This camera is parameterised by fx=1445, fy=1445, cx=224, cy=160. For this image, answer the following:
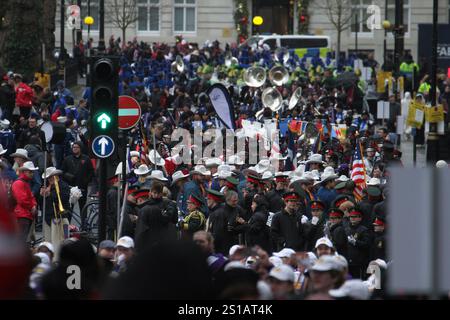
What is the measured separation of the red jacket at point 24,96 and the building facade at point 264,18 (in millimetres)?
33970

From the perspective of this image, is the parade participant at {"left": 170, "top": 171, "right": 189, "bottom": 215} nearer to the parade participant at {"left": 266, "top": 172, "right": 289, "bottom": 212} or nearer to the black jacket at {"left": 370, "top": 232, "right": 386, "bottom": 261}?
the parade participant at {"left": 266, "top": 172, "right": 289, "bottom": 212}

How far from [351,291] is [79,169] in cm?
1382

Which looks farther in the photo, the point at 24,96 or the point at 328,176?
the point at 24,96

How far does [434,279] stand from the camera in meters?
6.28

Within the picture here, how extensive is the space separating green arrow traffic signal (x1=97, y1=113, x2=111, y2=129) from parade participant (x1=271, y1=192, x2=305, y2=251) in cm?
214

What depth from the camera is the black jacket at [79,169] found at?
22345 millimetres

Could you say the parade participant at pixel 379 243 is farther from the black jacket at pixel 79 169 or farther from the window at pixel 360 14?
the window at pixel 360 14

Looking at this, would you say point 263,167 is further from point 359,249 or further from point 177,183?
point 359,249

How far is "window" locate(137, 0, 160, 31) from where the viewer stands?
6512cm

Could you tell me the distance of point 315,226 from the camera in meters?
15.9

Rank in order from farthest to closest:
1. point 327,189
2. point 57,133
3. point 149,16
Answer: point 149,16 < point 57,133 < point 327,189

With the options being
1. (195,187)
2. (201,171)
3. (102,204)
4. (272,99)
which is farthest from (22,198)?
(272,99)

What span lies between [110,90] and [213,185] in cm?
397

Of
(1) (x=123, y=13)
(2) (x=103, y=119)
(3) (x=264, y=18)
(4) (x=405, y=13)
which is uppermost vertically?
(4) (x=405, y=13)
